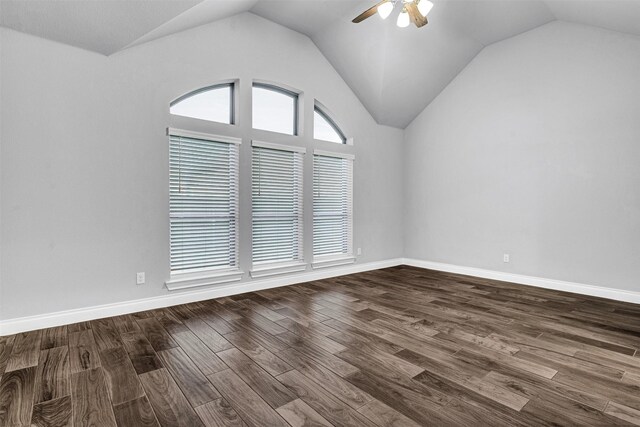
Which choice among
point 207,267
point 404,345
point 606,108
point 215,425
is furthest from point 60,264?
point 606,108

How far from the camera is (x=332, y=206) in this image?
5.07 m

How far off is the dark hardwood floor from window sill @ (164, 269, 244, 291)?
250mm

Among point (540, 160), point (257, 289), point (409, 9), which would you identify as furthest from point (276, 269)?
point (540, 160)

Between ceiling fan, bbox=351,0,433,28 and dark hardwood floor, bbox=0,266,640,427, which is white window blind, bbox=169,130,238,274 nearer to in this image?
dark hardwood floor, bbox=0,266,640,427

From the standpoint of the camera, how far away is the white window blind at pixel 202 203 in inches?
142

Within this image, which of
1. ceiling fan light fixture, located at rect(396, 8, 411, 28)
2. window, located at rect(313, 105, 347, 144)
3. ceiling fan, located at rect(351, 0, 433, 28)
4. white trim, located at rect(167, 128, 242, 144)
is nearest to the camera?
ceiling fan, located at rect(351, 0, 433, 28)

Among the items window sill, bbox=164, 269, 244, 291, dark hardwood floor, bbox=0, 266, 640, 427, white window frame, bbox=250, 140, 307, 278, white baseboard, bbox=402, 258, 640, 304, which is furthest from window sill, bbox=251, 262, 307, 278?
white baseboard, bbox=402, 258, 640, 304

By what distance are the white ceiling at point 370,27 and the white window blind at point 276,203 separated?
5.12 ft

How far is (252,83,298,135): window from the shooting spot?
170 inches

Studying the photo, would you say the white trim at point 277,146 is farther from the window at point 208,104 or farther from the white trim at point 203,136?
the window at point 208,104

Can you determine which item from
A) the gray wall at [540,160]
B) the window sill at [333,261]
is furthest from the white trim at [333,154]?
the window sill at [333,261]

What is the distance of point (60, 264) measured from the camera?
2947 mm

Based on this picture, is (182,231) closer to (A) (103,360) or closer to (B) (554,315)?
(A) (103,360)

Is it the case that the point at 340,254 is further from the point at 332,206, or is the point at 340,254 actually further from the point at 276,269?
the point at 276,269
